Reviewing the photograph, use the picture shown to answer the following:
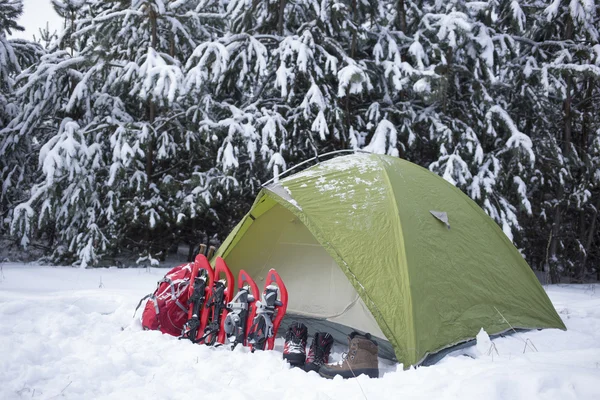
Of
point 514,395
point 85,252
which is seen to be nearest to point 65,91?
point 85,252

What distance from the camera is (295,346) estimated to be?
3.12 meters

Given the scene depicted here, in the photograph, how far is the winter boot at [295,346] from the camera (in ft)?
10.0

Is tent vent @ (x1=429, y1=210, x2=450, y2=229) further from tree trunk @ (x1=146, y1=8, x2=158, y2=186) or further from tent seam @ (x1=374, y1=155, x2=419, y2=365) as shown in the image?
tree trunk @ (x1=146, y1=8, x2=158, y2=186)

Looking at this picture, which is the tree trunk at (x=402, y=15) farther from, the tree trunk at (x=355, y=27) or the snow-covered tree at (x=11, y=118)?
the snow-covered tree at (x=11, y=118)

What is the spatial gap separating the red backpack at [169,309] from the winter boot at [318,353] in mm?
1186

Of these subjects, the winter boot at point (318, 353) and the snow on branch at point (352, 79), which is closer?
the winter boot at point (318, 353)

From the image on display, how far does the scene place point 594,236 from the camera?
875cm

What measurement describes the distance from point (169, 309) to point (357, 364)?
1.66 meters

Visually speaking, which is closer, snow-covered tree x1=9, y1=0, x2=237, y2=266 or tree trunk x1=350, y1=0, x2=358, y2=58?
snow-covered tree x1=9, y1=0, x2=237, y2=266

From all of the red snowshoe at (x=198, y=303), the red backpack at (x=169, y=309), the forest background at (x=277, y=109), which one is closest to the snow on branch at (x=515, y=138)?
the forest background at (x=277, y=109)

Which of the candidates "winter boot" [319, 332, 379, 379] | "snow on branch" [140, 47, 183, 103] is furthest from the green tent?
"snow on branch" [140, 47, 183, 103]

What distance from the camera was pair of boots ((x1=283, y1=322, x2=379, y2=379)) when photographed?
2.86 metres

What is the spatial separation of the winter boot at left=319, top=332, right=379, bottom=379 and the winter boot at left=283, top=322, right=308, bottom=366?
20cm

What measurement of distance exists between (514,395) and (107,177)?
21.9 feet
